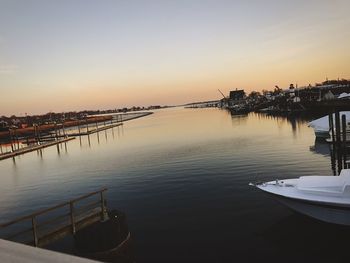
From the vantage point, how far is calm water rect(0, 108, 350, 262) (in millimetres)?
15078

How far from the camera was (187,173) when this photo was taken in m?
32.0

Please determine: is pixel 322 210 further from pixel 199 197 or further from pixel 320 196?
pixel 199 197

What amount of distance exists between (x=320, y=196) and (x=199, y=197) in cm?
987

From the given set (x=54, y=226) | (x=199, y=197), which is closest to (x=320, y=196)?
(x=199, y=197)

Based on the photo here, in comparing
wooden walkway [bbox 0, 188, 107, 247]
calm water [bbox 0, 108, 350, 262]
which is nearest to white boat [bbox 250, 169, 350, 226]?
calm water [bbox 0, 108, 350, 262]

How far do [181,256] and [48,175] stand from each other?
28.4 meters

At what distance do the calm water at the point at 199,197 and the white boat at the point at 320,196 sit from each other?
3.77ft

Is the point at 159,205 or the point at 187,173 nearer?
the point at 159,205

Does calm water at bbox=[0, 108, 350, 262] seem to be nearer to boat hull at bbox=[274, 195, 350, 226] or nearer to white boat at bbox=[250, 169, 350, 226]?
boat hull at bbox=[274, 195, 350, 226]

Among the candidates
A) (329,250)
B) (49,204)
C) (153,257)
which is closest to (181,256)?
(153,257)

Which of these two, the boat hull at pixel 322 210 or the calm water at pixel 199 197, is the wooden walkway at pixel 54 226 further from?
the boat hull at pixel 322 210

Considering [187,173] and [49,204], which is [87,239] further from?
[187,173]

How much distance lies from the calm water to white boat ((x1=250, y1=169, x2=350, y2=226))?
115 centimetres

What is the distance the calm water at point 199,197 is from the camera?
1508 centimetres
